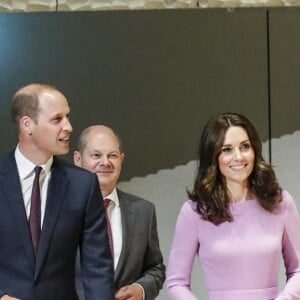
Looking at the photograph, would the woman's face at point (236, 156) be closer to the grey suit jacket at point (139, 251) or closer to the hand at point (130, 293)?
the grey suit jacket at point (139, 251)

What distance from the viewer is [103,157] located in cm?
281

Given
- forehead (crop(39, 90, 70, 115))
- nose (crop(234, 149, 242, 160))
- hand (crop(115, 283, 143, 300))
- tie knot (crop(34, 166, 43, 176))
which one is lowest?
hand (crop(115, 283, 143, 300))

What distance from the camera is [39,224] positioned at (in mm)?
2270

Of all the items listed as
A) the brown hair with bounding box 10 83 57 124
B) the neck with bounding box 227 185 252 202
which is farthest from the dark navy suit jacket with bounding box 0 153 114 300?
the neck with bounding box 227 185 252 202

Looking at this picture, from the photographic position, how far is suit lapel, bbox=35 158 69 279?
2.24 meters

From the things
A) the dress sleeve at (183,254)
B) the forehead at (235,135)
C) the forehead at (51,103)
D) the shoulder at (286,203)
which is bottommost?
the dress sleeve at (183,254)

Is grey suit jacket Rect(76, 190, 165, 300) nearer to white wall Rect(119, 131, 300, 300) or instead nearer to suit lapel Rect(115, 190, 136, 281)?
suit lapel Rect(115, 190, 136, 281)

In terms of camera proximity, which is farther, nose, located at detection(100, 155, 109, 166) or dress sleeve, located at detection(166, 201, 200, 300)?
nose, located at detection(100, 155, 109, 166)

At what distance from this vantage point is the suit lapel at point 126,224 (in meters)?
2.71

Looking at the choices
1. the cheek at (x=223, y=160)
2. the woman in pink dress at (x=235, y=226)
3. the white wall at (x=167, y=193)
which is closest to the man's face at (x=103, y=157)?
the woman in pink dress at (x=235, y=226)

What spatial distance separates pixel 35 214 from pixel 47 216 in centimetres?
4

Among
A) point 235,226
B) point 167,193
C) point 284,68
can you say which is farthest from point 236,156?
point 284,68

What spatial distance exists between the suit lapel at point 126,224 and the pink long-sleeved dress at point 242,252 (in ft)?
0.65

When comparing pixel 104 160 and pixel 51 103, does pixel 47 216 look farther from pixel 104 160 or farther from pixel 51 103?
pixel 104 160
